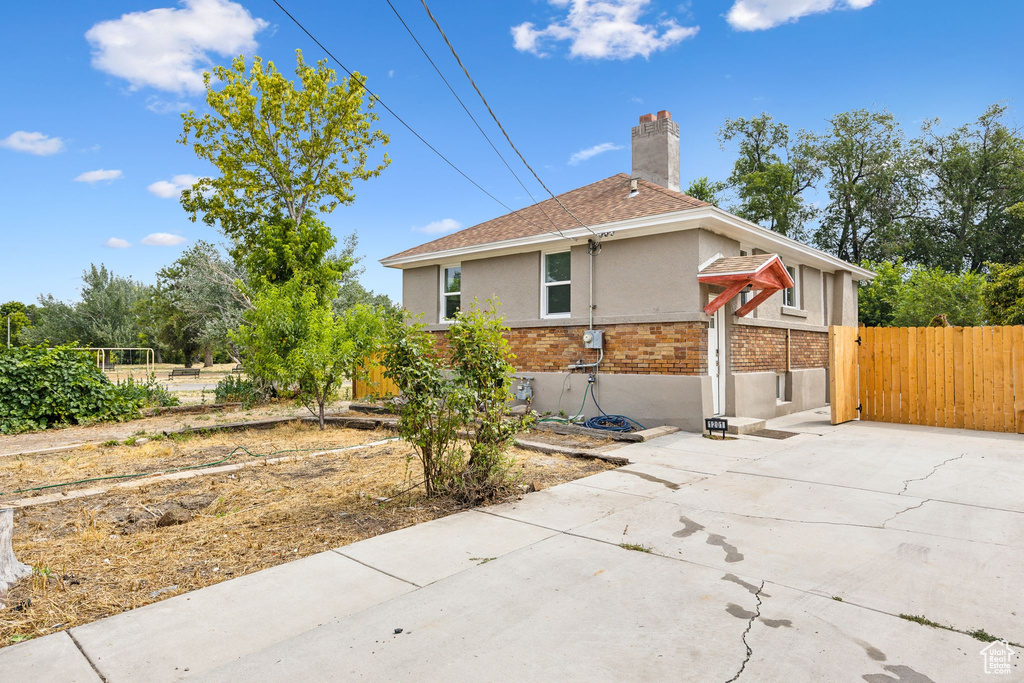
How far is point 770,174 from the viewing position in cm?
3250

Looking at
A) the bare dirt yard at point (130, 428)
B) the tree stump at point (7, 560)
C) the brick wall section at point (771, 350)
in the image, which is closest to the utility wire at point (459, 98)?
the brick wall section at point (771, 350)

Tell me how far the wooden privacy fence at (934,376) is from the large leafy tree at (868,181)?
80.7ft

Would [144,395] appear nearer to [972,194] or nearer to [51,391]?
[51,391]

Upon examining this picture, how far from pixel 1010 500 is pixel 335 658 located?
6.50 meters

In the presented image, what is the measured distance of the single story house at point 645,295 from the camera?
10.7 metres

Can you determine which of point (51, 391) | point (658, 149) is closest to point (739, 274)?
point (658, 149)

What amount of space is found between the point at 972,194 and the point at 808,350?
→ 24291 mm

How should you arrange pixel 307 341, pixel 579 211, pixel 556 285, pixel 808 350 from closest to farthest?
pixel 307 341, pixel 556 285, pixel 579 211, pixel 808 350

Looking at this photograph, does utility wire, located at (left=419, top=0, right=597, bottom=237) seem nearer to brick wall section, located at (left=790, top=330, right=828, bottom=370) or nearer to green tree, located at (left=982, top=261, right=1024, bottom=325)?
brick wall section, located at (left=790, top=330, right=828, bottom=370)

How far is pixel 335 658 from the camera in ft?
9.16

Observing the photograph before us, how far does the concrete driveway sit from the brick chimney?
9.61m

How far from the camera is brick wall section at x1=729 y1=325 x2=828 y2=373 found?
38.9ft

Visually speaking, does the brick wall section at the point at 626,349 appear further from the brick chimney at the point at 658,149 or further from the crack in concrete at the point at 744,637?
the crack in concrete at the point at 744,637

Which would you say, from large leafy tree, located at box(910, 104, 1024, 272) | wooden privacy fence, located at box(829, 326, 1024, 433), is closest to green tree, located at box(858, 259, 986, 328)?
large leafy tree, located at box(910, 104, 1024, 272)
